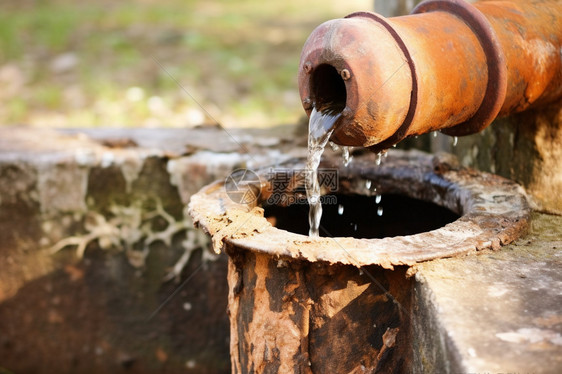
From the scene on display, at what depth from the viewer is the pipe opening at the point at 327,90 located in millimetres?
1822

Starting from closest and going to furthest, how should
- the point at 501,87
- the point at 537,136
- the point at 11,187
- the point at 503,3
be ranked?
the point at 501,87
the point at 503,3
the point at 537,136
the point at 11,187

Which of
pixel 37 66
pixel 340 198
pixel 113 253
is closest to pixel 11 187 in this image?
pixel 113 253

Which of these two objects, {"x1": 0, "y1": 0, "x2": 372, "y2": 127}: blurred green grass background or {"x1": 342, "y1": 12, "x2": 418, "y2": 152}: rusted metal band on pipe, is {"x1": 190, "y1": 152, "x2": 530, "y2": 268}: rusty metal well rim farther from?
{"x1": 0, "y1": 0, "x2": 372, "y2": 127}: blurred green grass background

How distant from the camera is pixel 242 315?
1.94 meters

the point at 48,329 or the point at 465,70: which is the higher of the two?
the point at 465,70

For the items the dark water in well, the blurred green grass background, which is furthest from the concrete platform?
the blurred green grass background

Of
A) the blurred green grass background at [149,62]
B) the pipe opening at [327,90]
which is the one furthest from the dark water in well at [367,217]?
the blurred green grass background at [149,62]

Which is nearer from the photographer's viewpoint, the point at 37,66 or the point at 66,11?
the point at 37,66

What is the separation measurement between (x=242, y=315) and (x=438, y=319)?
661 millimetres

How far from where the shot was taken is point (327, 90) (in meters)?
1.88

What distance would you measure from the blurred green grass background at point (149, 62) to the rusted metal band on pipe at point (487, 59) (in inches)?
95.2

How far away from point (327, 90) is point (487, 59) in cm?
48

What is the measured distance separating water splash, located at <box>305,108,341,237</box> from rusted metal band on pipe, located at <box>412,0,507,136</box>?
1.56 ft

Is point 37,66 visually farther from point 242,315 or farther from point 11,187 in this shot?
point 242,315
